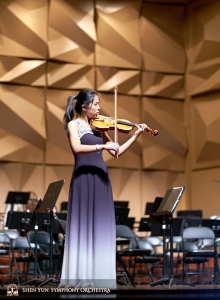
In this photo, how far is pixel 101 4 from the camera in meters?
11.2

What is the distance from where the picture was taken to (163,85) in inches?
450

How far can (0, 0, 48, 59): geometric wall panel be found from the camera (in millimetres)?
10305

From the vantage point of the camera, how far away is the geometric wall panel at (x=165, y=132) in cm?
1127

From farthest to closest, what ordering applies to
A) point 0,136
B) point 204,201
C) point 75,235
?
point 204,201, point 0,136, point 75,235

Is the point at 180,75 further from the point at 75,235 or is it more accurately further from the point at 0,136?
the point at 75,235

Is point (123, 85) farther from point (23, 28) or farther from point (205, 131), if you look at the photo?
point (23, 28)

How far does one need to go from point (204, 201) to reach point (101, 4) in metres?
4.54

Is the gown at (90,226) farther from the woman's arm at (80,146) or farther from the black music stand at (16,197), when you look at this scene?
the black music stand at (16,197)

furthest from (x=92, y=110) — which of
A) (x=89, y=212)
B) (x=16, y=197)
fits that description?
(x=16, y=197)

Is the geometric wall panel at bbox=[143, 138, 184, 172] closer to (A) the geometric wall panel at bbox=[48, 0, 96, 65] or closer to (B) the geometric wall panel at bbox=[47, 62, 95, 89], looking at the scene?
(B) the geometric wall panel at bbox=[47, 62, 95, 89]

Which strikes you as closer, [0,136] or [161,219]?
[161,219]

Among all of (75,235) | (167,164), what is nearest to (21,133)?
(167,164)

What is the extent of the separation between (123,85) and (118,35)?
102cm

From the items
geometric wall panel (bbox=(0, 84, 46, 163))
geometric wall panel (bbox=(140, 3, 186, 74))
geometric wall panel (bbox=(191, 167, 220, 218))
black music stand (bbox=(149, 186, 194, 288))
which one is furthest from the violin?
geometric wall panel (bbox=(140, 3, 186, 74))
